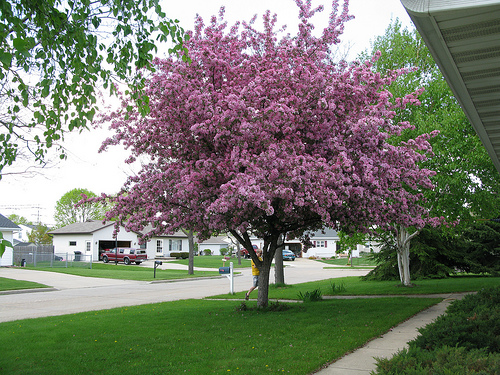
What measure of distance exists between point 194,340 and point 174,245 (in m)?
59.5

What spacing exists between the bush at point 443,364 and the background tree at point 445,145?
1078cm

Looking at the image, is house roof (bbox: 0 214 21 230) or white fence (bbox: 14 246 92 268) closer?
white fence (bbox: 14 246 92 268)

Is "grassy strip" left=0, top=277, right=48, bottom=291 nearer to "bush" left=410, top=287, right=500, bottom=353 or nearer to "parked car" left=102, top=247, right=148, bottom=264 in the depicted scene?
"bush" left=410, top=287, right=500, bottom=353

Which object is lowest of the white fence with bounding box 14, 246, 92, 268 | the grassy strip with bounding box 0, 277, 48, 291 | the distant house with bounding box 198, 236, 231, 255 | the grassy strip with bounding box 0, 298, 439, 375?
the grassy strip with bounding box 0, 277, 48, 291

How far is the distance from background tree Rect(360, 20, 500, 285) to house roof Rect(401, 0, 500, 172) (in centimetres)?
874

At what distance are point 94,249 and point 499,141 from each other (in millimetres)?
52394

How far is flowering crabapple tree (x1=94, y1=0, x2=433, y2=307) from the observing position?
910cm

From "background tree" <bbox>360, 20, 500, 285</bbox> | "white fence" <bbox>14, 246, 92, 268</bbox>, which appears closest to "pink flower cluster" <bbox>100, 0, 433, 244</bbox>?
"background tree" <bbox>360, 20, 500, 285</bbox>

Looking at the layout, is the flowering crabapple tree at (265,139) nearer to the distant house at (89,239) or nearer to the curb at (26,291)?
the curb at (26,291)

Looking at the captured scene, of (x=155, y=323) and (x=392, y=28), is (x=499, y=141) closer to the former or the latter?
(x=155, y=323)

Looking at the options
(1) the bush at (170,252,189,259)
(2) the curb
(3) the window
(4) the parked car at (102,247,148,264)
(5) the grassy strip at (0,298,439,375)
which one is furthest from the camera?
(3) the window

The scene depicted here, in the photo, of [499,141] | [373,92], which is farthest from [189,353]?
[373,92]

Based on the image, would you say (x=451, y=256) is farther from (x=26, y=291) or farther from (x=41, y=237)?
(x=41, y=237)

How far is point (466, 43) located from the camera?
4145 mm
